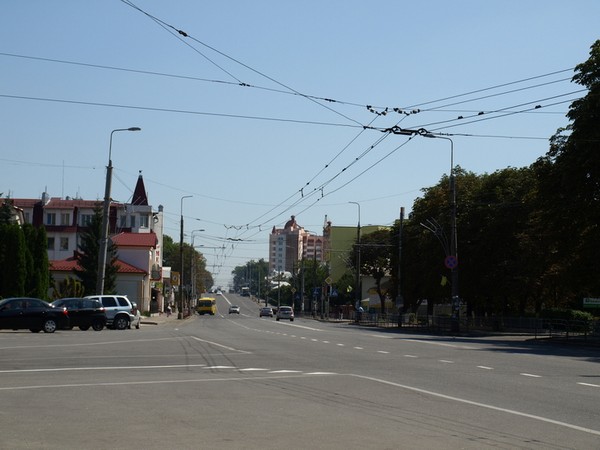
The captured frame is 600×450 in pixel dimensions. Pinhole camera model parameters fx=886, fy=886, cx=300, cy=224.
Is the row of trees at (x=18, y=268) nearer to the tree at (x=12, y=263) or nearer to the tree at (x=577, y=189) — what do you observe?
the tree at (x=12, y=263)

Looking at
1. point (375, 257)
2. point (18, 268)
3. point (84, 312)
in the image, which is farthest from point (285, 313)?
point (84, 312)

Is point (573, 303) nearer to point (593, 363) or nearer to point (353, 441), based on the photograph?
point (593, 363)

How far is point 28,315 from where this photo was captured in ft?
120

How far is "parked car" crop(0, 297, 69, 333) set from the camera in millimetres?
36188

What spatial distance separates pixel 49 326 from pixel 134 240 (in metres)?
55.8

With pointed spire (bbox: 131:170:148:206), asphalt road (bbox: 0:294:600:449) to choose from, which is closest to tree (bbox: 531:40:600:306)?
asphalt road (bbox: 0:294:600:449)

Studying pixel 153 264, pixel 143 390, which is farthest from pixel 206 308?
pixel 143 390

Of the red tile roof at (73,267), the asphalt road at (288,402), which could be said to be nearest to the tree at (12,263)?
the asphalt road at (288,402)

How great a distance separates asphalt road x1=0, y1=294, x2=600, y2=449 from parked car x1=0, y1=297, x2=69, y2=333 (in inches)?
485

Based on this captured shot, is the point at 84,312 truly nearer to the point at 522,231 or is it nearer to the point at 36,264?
the point at 36,264

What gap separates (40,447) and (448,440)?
14.8ft

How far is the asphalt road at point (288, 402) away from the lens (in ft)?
33.2

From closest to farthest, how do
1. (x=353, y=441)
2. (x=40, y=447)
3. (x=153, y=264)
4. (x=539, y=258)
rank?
1. (x=40, y=447)
2. (x=353, y=441)
3. (x=539, y=258)
4. (x=153, y=264)

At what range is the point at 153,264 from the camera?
9756cm
